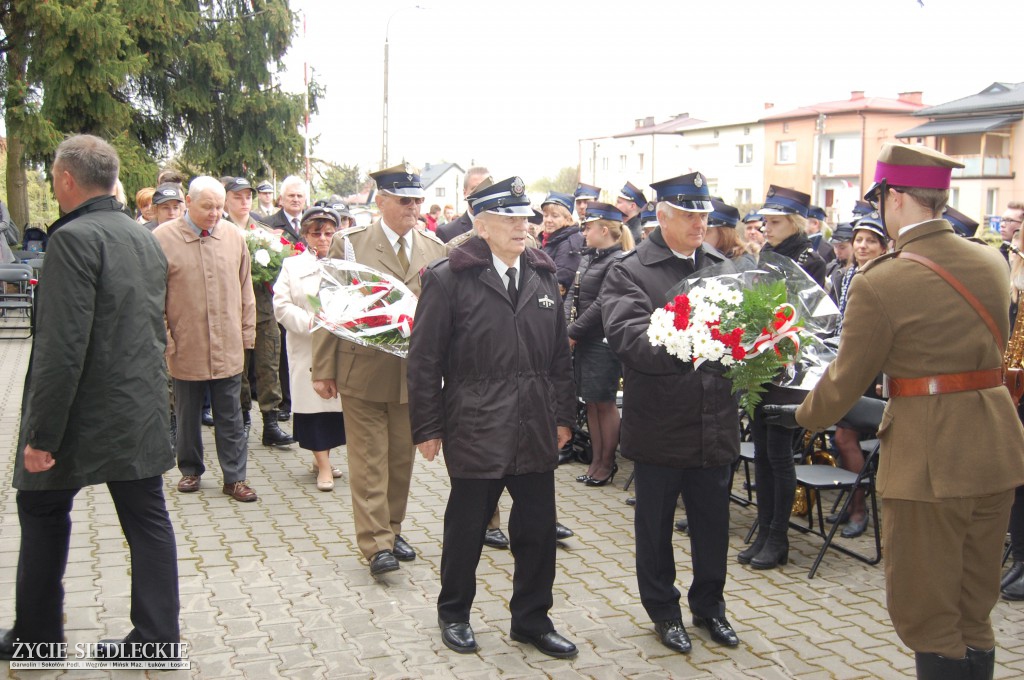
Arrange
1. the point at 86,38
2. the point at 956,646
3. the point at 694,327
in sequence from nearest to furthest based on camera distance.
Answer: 1. the point at 956,646
2. the point at 694,327
3. the point at 86,38

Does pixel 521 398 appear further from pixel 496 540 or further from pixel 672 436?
pixel 496 540

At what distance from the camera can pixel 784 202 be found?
673cm

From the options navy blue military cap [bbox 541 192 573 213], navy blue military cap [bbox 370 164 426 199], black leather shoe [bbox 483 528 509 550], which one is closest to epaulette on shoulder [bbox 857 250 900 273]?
navy blue military cap [bbox 370 164 426 199]

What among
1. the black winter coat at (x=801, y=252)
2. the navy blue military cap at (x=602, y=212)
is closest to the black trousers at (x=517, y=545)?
the black winter coat at (x=801, y=252)

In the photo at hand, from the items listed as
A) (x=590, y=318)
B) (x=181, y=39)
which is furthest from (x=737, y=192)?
(x=590, y=318)

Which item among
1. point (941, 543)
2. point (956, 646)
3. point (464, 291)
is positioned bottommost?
point (956, 646)

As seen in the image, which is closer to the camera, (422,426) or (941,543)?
(941,543)

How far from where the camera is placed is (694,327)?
4.27 m

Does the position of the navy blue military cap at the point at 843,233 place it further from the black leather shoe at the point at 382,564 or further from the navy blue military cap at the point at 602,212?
the black leather shoe at the point at 382,564

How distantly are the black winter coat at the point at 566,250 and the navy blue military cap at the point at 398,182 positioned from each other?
3.19m

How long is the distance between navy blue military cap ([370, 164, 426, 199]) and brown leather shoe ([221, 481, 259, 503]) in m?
2.67

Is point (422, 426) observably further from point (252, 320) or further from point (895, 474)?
point (252, 320)

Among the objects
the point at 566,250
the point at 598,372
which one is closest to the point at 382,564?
the point at 598,372

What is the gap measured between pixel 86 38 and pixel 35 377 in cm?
1991
